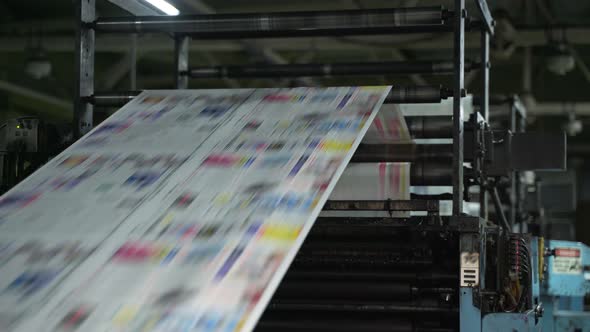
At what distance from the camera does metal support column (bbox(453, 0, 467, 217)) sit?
9.21 feet

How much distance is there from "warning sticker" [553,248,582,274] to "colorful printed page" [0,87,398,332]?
3745 millimetres

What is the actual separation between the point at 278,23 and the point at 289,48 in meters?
7.12

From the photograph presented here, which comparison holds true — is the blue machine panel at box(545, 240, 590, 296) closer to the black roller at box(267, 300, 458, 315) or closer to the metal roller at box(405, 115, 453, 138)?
the metal roller at box(405, 115, 453, 138)

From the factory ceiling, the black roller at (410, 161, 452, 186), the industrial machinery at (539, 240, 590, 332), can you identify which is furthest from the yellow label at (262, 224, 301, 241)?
the factory ceiling

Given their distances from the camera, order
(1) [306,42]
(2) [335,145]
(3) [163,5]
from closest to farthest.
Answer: (2) [335,145] → (3) [163,5] → (1) [306,42]

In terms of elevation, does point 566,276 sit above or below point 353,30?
below

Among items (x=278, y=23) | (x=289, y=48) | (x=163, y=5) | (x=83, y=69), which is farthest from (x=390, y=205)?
(x=289, y=48)

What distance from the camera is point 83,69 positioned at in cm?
333

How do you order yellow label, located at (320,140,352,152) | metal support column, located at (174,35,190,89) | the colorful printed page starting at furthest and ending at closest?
Answer: metal support column, located at (174,35,190,89) < yellow label, located at (320,140,352,152) < the colorful printed page

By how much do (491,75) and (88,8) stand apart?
10.6m

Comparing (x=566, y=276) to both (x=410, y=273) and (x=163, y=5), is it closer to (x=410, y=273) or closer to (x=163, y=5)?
(x=410, y=273)

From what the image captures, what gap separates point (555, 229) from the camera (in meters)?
13.2

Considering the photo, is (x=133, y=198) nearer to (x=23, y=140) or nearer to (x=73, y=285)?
(x=73, y=285)

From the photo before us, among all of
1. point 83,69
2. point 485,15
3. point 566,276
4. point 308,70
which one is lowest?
point 566,276
